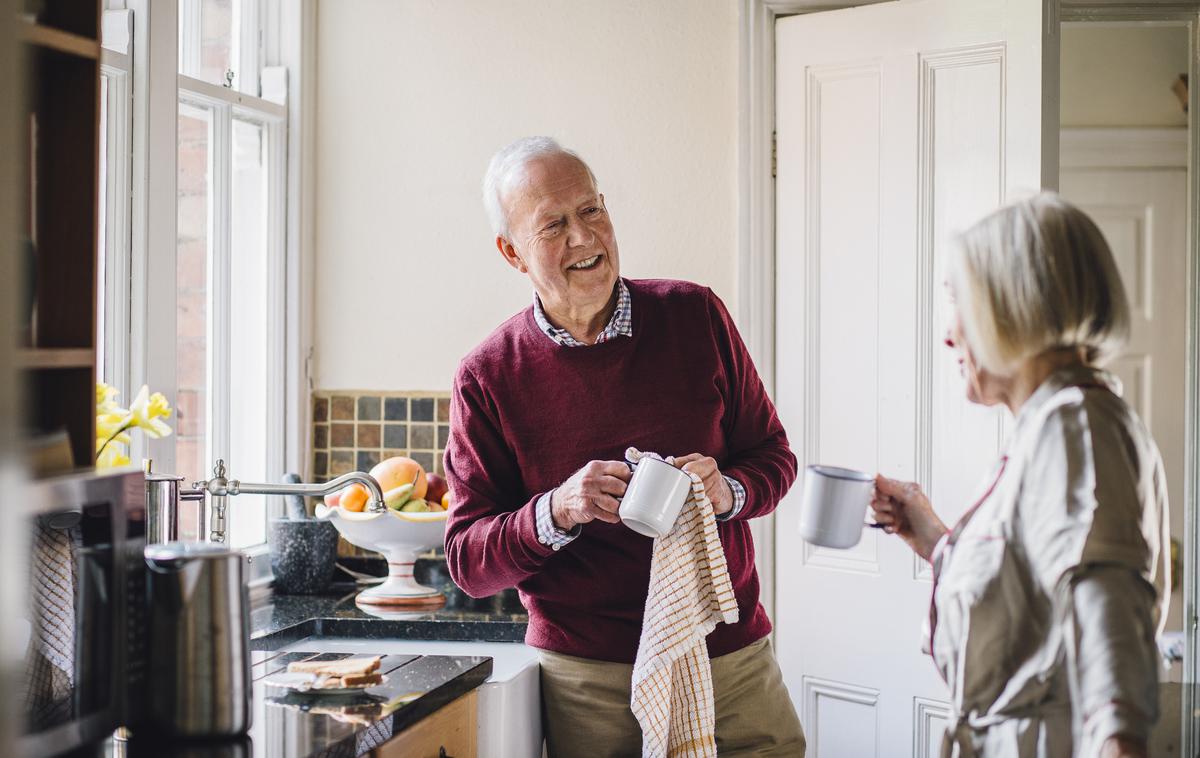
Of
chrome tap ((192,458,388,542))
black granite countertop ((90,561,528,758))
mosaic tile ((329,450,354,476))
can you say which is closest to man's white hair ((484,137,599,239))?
chrome tap ((192,458,388,542))

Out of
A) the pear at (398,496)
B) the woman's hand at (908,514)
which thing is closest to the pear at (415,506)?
the pear at (398,496)

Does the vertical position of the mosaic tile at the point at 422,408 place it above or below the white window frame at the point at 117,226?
below

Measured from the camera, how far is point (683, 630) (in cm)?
179

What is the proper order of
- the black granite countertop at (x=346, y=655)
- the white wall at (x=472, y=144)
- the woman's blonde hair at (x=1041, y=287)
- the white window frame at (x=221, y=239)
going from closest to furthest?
the woman's blonde hair at (x=1041, y=287), the black granite countertop at (x=346, y=655), the white window frame at (x=221, y=239), the white wall at (x=472, y=144)

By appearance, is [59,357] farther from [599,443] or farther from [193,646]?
[599,443]

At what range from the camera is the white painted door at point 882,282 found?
8.03ft

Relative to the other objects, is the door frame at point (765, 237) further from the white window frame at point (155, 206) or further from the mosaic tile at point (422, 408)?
the white window frame at point (155, 206)

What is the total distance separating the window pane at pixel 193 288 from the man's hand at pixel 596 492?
1.08 m

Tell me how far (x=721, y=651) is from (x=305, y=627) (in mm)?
891

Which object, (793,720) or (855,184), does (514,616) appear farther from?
(855,184)

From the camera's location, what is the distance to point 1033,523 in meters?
1.18

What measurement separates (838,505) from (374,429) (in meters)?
1.55

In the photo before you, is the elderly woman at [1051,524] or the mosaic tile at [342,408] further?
the mosaic tile at [342,408]

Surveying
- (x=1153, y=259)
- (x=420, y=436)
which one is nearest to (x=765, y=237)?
(x=420, y=436)
